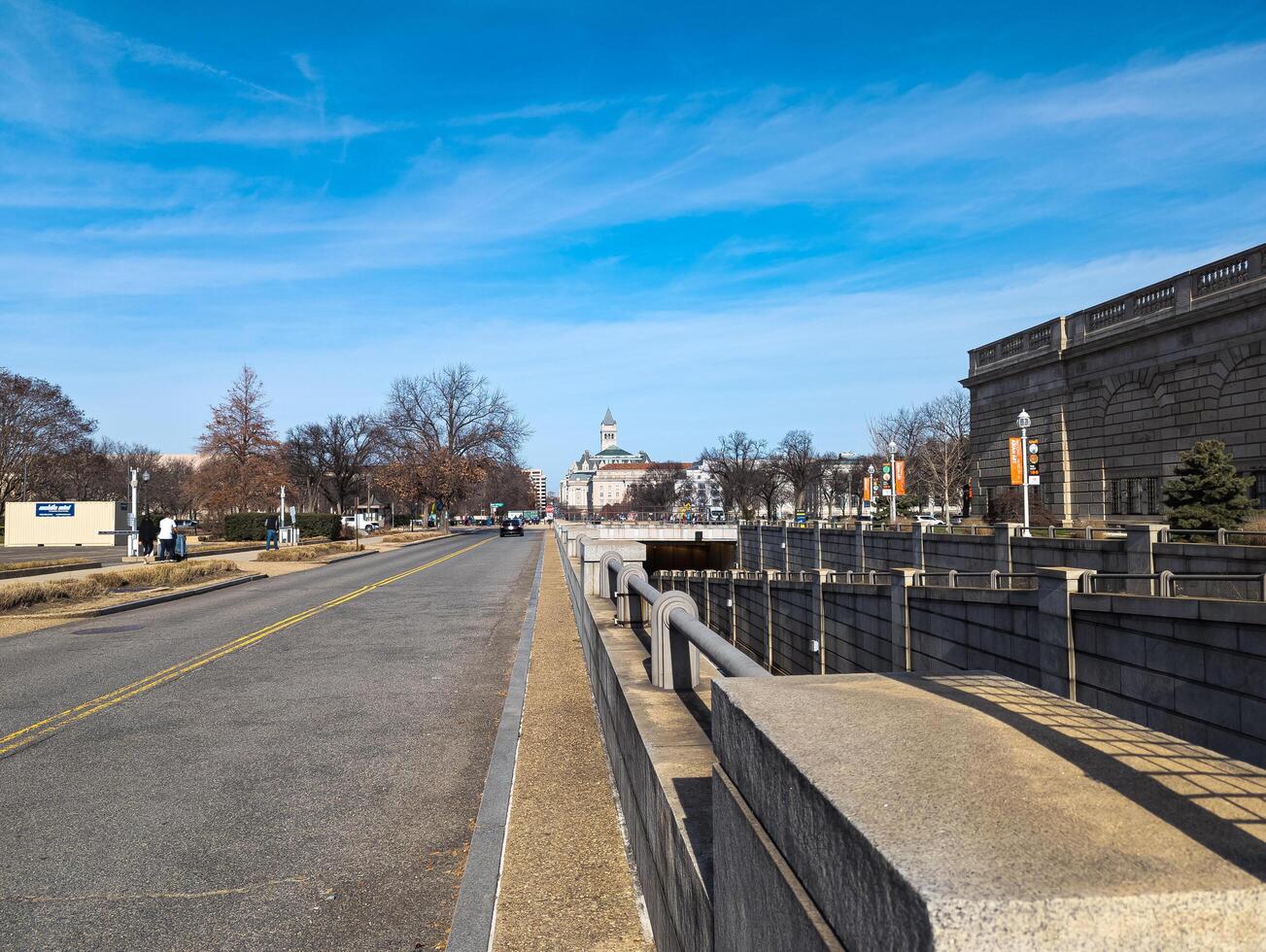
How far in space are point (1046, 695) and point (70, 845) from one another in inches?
236

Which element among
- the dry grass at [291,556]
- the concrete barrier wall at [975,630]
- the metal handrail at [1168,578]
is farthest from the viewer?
the dry grass at [291,556]

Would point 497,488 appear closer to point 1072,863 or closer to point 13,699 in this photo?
point 13,699

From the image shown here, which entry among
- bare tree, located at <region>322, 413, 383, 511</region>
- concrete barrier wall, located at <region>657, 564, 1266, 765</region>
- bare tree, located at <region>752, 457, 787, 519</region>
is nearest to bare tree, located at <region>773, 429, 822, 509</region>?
bare tree, located at <region>752, 457, 787, 519</region>

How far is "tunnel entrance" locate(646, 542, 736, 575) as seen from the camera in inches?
3455

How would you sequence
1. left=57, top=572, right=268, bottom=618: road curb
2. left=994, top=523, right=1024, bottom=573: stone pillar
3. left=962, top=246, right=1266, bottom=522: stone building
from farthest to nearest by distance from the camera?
1. left=962, top=246, right=1266, bottom=522: stone building
2. left=994, top=523, right=1024, bottom=573: stone pillar
3. left=57, top=572, right=268, bottom=618: road curb

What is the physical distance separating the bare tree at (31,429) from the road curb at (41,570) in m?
40.8

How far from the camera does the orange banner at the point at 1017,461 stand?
33912mm

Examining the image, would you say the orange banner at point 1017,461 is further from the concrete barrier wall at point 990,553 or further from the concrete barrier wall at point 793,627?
the concrete barrier wall at point 793,627

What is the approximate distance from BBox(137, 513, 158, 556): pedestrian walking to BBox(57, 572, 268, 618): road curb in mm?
13522

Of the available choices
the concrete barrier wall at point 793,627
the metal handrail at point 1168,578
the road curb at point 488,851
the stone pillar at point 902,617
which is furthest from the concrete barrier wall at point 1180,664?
the concrete barrier wall at point 793,627

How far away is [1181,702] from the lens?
36.7ft

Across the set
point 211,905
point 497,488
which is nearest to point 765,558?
point 211,905

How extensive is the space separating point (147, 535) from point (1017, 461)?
36087 mm

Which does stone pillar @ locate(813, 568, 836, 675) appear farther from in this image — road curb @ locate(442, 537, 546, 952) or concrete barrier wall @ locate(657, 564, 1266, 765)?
road curb @ locate(442, 537, 546, 952)
